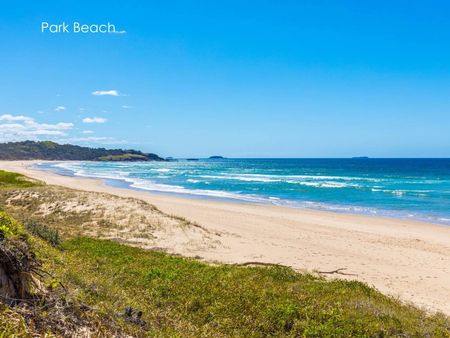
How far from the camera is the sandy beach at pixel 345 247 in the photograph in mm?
14375

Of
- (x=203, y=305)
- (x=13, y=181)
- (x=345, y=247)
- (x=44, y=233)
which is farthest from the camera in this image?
(x=13, y=181)

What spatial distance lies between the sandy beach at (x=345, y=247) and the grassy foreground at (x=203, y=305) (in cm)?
417

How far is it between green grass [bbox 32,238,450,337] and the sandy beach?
3.99 metres

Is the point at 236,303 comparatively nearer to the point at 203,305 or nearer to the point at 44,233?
the point at 203,305

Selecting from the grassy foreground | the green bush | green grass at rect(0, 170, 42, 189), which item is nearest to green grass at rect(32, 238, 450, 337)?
the grassy foreground

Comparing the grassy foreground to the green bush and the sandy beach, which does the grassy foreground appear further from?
the sandy beach

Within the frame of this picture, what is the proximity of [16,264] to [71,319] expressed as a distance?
96 centimetres

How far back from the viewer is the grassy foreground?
189 inches

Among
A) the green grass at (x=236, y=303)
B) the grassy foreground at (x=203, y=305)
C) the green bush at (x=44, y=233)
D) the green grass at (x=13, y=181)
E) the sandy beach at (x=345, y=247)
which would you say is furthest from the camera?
the green grass at (x=13, y=181)

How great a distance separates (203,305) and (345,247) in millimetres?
13763

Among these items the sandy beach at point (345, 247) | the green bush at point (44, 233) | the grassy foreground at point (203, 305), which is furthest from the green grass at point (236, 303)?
the sandy beach at point (345, 247)

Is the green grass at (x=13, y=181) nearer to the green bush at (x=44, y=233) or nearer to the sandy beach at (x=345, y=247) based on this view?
the sandy beach at (x=345, y=247)

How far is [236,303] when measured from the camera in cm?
805

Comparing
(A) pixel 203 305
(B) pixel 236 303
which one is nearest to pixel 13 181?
(A) pixel 203 305
